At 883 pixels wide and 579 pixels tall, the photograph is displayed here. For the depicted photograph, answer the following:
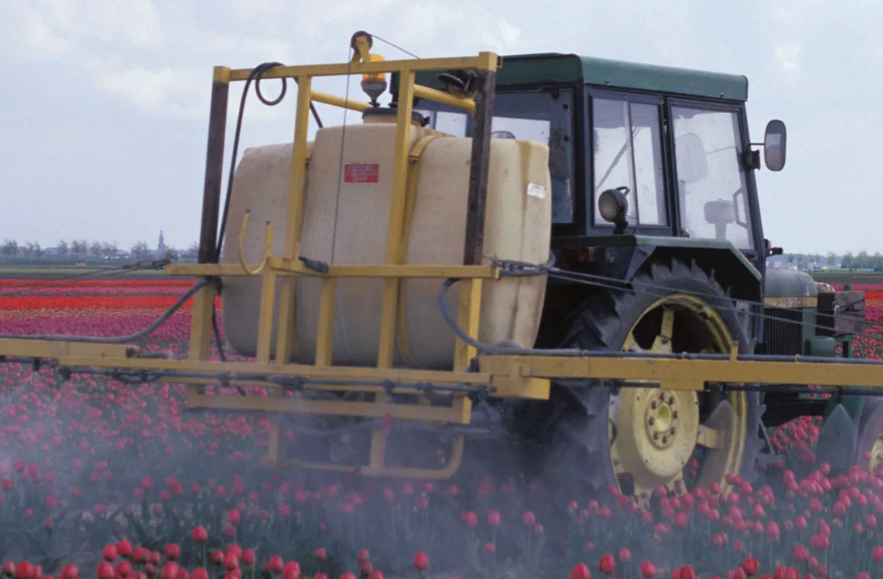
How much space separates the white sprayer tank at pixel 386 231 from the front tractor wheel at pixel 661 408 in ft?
1.25

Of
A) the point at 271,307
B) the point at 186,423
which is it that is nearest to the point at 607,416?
the point at 271,307

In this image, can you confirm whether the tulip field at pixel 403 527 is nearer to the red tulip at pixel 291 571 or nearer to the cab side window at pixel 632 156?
the red tulip at pixel 291 571

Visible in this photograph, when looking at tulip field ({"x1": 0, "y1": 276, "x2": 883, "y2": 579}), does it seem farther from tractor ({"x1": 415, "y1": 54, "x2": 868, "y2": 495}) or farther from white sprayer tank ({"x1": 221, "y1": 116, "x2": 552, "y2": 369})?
white sprayer tank ({"x1": 221, "y1": 116, "x2": 552, "y2": 369})

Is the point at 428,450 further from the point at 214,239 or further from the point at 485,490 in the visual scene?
the point at 214,239

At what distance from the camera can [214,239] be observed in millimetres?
5906

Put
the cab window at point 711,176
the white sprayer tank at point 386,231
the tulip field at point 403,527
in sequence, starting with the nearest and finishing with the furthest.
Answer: the tulip field at point 403,527 → the white sprayer tank at point 386,231 → the cab window at point 711,176

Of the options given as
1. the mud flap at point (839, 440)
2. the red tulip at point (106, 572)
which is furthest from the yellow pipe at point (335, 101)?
the mud flap at point (839, 440)

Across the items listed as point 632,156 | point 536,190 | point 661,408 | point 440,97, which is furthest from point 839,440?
point 440,97

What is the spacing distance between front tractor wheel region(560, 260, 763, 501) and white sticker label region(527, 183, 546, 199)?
0.62m

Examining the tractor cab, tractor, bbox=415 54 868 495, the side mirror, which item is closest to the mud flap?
tractor, bbox=415 54 868 495

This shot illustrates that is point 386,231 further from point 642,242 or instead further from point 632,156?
point 632,156

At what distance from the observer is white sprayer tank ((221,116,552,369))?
5.30 meters

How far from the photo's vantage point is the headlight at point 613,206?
5.98 meters

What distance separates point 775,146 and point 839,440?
173 centimetres
